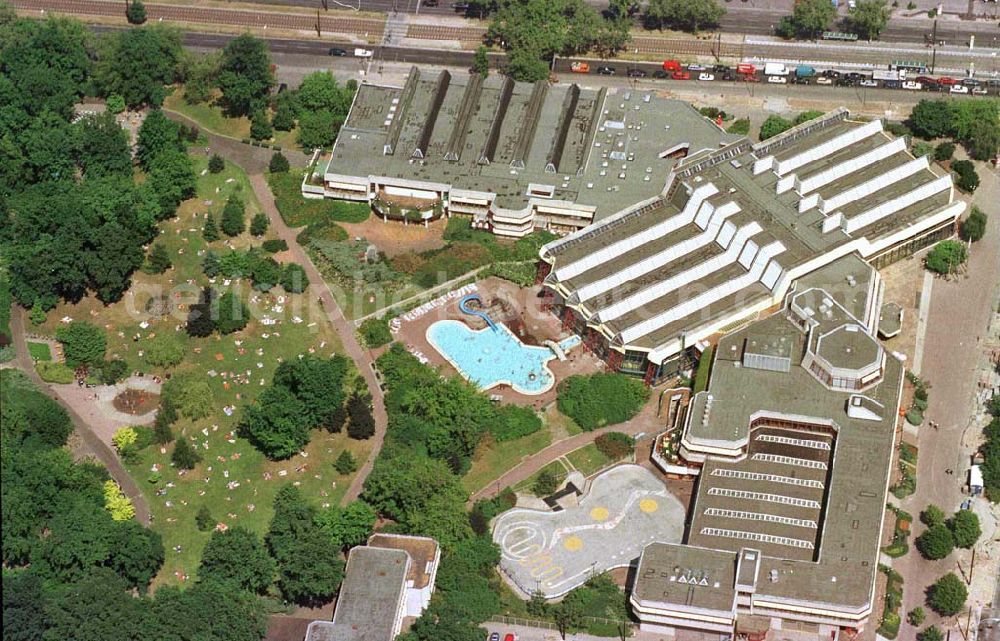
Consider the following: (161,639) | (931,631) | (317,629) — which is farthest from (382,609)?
(931,631)

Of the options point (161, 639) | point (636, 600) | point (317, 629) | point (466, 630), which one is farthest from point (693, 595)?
point (161, 639)

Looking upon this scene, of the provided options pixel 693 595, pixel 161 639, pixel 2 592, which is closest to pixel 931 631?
pixel 693 595

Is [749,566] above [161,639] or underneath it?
above

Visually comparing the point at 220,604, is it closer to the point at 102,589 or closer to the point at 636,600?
the point at 102,589

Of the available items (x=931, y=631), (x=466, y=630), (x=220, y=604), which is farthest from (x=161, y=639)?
(x=931, y=631)

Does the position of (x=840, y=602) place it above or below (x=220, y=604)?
above

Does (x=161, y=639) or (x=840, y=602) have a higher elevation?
(x=840, y=602)

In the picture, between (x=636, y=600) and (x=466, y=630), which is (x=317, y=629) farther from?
(x=636, y=600)

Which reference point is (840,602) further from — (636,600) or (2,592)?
(2,592)
